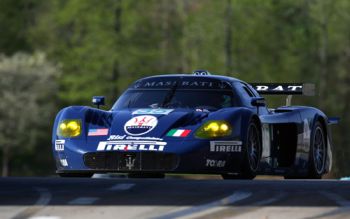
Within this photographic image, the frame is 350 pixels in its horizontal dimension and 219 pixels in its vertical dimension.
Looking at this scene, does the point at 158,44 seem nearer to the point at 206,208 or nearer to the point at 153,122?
the point at 153,122

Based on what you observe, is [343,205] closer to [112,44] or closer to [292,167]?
[292,167]

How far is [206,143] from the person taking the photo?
13570 mm

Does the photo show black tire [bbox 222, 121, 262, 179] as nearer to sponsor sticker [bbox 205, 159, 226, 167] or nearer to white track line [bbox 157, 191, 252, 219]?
sponsor sticker [bbox 205, 159, 226, 167]

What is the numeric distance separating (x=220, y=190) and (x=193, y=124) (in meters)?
4.04

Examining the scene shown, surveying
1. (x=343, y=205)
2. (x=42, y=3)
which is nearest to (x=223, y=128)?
(x=343, y=205)

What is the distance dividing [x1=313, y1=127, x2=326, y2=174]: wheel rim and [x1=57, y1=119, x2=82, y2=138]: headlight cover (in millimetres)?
3802

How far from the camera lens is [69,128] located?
14.1 metres

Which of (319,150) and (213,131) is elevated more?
(213,131)

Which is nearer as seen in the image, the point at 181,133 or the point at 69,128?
the point at 181,133

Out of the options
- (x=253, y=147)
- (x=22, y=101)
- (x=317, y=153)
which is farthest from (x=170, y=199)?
(x=22, y=101)

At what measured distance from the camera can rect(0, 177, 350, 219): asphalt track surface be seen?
8078 mm

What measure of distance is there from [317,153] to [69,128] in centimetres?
410

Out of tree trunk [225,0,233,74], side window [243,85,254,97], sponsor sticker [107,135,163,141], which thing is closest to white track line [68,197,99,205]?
sponsor sticker [107,135,163,141]

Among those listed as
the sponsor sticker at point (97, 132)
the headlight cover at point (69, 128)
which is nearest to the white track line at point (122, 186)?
the sponsor sticker at point (97, 132)
